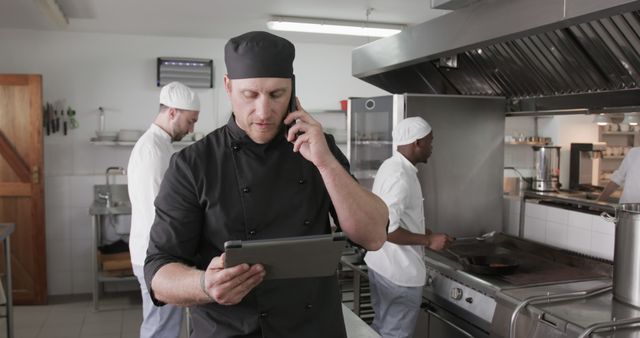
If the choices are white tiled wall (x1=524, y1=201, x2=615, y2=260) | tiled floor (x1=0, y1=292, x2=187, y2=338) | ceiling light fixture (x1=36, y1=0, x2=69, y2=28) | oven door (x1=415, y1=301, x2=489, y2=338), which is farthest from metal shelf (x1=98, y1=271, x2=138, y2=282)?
white tiled wall (x1=524, y1=201, x2=615, y2=260)

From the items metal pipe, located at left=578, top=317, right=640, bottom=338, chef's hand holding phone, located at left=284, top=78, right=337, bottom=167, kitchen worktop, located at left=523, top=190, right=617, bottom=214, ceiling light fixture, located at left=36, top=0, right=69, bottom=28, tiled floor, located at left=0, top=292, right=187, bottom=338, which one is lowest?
tiled floor, located at left=0, top=292, right=187, bottom=338

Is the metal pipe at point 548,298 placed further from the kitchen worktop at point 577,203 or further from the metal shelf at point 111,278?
the metal shelf at point 111,278

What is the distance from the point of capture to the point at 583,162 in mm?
7055

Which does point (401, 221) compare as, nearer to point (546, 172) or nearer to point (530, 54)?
point (530, 54)

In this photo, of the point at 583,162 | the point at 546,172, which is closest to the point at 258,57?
the point at 546,172

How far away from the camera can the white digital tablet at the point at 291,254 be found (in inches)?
44.4

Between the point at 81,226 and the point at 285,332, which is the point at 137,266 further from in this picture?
the point at 81,226

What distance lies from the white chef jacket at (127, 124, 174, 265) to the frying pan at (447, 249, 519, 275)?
1.79 m

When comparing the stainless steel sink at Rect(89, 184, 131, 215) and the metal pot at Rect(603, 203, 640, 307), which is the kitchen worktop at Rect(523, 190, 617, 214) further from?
the stainless steel sink at Rect(89, 184, 131, 215)

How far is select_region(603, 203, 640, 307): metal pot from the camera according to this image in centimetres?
229

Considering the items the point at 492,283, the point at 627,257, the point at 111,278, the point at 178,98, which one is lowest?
the point at 111,278

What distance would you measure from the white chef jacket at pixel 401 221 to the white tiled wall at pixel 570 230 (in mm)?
878

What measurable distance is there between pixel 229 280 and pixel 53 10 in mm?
4059

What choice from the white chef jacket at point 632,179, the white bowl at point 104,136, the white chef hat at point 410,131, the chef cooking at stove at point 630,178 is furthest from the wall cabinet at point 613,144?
the white bowl at point 104,136
